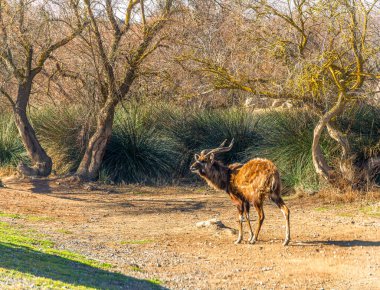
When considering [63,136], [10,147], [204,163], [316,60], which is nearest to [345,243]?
[204,163]

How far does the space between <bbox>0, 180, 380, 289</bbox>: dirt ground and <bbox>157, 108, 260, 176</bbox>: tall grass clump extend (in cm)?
262

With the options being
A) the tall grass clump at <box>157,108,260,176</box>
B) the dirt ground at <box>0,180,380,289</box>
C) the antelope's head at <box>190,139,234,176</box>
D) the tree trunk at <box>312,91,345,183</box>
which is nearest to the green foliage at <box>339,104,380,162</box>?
the tree trunk at <box>312,91,345,183</box>

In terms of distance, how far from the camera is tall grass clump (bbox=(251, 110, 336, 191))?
21359 mm

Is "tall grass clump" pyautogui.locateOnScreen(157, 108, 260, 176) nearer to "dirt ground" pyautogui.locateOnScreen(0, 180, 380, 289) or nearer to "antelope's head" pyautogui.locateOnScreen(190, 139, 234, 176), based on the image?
"dirt ground" pyautogui.locateOnScreen(0, 180, 380, 289)

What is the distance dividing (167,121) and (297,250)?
1315cm

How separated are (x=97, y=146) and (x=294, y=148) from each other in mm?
5873

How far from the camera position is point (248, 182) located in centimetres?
1463

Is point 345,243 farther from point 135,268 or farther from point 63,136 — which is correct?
point 63,136

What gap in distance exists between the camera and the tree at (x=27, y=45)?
827 inches

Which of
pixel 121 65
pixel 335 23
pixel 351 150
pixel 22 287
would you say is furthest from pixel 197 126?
pixel 22 287

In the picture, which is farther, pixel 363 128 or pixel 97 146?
pixel 97 146

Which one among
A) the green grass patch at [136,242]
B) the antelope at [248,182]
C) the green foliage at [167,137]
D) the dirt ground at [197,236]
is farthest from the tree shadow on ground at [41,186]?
the antelope at [248,182]

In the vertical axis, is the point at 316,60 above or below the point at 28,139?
above

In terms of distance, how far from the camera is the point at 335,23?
18.6m
